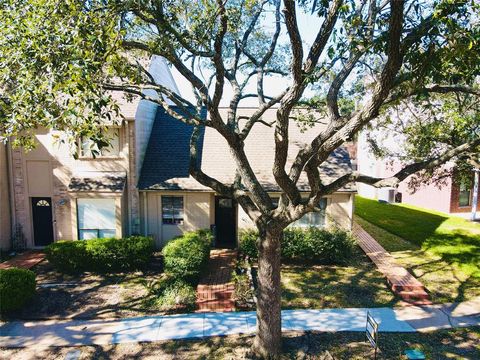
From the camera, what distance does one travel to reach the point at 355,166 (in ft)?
125

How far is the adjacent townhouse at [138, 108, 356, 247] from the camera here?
1565 cm

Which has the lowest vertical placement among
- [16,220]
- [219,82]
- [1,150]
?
[16,220]

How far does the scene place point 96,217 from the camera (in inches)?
595

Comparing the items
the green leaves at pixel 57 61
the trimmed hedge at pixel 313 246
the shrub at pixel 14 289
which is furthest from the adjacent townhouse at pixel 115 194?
the green leaves at pixel 57 61

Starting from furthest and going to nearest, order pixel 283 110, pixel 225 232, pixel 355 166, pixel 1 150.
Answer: pixel 355 166 → pixel 225 232 → pixel 1 150 → pixel 283 110

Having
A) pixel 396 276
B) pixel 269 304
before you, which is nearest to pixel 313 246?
pixel 396 276

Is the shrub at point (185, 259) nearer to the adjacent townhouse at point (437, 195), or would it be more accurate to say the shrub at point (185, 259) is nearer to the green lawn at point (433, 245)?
the green lawn at point (433, 245)

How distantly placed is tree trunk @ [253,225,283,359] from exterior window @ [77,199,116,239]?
9.01 meters

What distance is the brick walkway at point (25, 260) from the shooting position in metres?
13.9

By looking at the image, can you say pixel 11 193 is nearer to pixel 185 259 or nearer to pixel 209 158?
pixel 209 158

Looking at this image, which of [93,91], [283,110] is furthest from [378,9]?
[93,91]

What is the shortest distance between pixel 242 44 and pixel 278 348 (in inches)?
340

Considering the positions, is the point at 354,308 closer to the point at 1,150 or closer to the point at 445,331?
the point at 445,331

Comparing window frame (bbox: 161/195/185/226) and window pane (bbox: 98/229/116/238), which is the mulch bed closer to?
window pane (bbox: 98/229/116/238)
